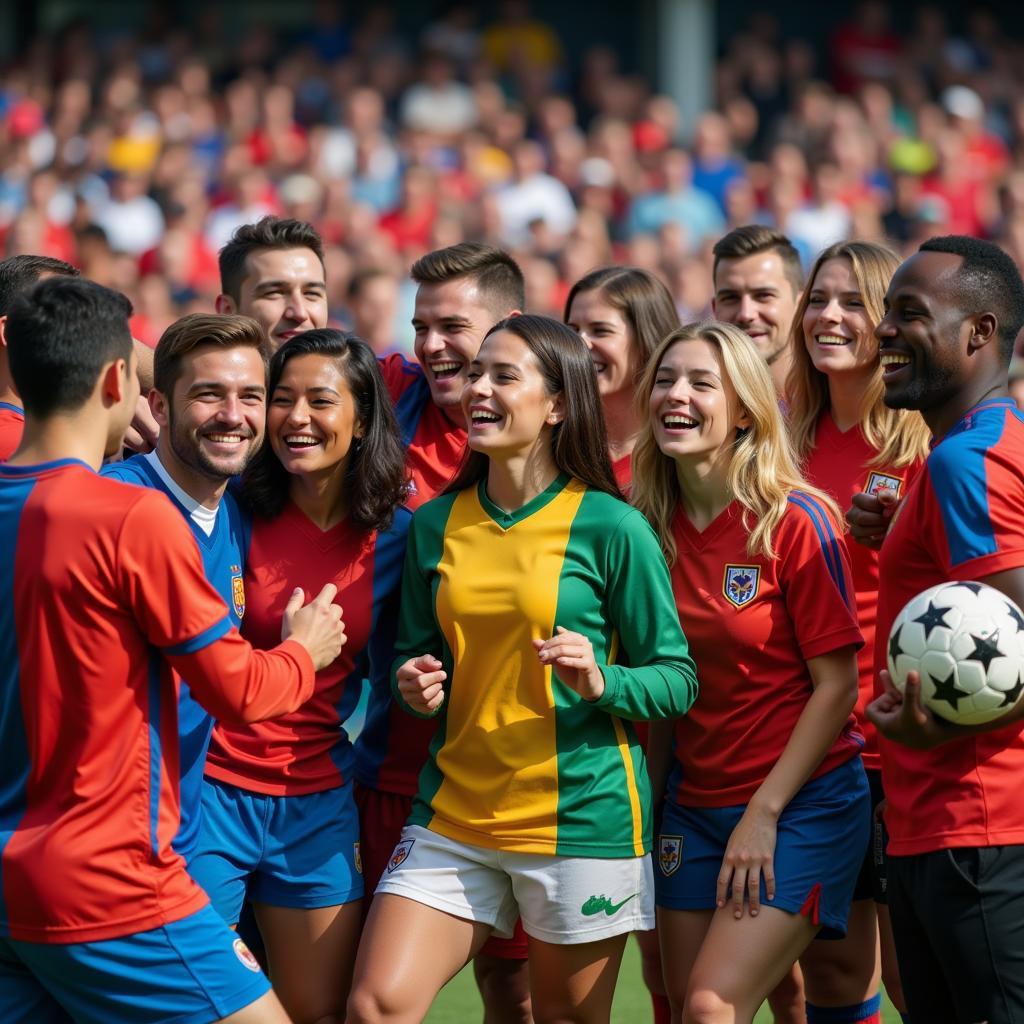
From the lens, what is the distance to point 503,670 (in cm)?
423

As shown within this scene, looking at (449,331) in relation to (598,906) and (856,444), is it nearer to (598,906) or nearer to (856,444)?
(856,444)

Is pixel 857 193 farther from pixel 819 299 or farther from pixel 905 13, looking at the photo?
pixel 819 299

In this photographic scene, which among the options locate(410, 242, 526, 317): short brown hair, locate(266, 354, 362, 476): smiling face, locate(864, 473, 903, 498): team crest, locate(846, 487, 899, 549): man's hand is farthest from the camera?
locate(410, 242, 526, 317): short brown hair

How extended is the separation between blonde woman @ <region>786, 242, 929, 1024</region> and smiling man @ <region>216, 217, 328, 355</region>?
67.3 inches

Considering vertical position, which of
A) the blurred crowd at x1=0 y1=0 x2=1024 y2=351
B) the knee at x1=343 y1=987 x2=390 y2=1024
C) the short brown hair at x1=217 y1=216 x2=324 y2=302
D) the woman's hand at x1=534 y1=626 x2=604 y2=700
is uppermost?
the blurred crowd at x1=0 y1=0 x2=1024 y2=351

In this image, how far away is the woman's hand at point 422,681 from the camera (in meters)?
4.10

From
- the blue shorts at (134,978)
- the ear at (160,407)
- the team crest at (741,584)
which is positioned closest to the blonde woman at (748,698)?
the team crest at (741,584)

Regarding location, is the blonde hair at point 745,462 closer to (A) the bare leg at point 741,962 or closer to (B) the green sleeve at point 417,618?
(B) the green sleeve at point 417,618

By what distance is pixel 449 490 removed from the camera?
4562mm

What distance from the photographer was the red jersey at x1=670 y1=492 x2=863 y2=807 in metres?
4.35

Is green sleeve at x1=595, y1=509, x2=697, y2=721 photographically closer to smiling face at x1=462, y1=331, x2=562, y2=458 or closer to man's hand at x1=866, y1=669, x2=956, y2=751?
smiling face at x1=462, y1=331, x2=562, y2=458

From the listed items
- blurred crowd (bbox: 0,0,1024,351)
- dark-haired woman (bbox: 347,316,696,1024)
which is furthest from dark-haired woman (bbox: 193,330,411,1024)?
blurred crowd (bbox: 0,0,1024,351)

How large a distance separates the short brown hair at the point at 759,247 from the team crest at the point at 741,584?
168 centimetres

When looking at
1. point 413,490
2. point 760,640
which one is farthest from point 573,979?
point 413,490
